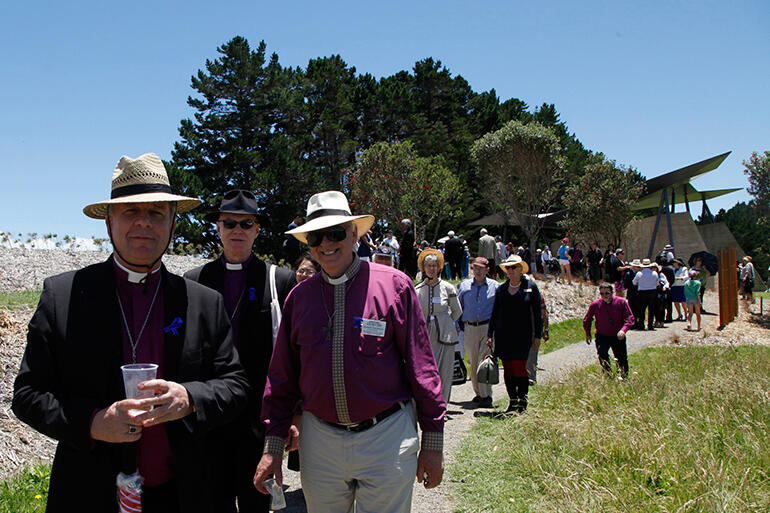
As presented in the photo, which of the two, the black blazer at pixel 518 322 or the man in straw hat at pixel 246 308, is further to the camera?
the black blazer at pixel 518 322

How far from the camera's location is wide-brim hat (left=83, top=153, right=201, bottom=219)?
228cm

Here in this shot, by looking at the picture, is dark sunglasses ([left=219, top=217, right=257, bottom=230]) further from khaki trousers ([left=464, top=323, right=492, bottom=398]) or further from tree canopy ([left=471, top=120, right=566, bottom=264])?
tree canopy ([left=471, top=120, right=566, bottom=264])

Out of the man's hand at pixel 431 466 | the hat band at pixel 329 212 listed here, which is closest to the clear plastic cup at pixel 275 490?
the man's hand at pixel 431 466

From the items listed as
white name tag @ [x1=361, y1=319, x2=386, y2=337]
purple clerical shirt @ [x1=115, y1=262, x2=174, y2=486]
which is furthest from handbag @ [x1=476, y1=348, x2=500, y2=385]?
purple clerical shirt @ [x1=115, y1=262, x2=174, y2=486]

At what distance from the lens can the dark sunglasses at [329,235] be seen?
2.87 metres

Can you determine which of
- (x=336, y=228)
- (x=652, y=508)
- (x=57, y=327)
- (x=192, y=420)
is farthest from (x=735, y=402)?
(x=57, y=327)

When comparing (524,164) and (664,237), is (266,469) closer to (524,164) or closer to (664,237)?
(524,164)

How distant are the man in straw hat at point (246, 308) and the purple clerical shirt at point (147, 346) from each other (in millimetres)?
930

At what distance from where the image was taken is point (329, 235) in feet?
9.39

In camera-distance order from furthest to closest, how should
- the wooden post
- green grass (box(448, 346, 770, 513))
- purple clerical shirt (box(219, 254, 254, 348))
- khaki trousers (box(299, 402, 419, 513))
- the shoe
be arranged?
the wooden post → the shoe → green grass (box(448, 346, 770, 513)) → purple clerical shirt (box(219, 254, 254, 348)) → khaki trousers (box(299, 402, 419, 513))

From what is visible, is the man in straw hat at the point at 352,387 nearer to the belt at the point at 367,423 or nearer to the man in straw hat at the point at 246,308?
the belt at the point at 367,423

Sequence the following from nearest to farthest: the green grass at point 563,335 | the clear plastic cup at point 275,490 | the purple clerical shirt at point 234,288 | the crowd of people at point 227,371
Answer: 1. the crowd of people at point 227,371
2. the clear plastic cup at point 275,490
3. the purple clerical shirt at point 234,288
4. the green grass at point 563,335

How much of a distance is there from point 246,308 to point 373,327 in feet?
3.82

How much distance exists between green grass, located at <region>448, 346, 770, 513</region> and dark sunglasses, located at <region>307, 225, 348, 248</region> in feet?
8.98
